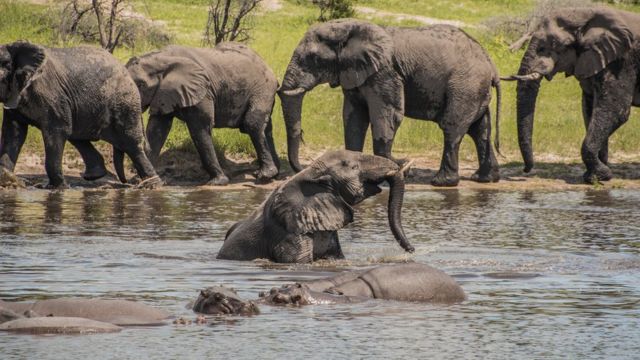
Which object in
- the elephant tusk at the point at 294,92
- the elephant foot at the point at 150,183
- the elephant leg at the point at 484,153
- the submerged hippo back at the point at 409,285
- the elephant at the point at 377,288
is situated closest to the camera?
the elephant at the point at 377,288

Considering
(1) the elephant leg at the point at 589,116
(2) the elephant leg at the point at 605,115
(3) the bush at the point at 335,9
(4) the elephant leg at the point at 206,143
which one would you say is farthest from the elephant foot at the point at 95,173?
(3) the bush at the point at 335,9

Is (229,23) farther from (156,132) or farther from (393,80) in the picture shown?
(393,80)

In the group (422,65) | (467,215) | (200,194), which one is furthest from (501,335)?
(422,65)

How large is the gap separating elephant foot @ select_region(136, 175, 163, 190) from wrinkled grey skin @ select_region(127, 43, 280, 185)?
0.84 m

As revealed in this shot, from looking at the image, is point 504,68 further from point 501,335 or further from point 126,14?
point 501,335

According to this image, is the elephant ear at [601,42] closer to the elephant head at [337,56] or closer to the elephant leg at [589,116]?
the elephant leg at [589,116]

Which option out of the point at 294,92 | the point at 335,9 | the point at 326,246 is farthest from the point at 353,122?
the point at 335,9

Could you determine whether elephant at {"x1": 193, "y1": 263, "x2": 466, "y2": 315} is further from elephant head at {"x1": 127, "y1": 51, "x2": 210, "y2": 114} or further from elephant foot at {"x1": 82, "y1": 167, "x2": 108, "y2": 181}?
elephant head at {"x1": 127, "y1": 51, "x2": 210, "y2": 114}

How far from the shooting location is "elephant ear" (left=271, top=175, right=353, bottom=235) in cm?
1437

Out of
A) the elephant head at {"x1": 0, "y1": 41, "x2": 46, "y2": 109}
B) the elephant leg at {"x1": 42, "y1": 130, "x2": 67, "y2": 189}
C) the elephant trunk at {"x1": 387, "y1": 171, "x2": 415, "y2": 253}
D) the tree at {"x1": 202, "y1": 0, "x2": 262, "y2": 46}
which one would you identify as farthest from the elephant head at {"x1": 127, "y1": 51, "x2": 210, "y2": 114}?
the elephant trunk at {"x1": 387, "y1": 171, "x2": 415, "y2": 253}

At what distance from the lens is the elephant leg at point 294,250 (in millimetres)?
14398

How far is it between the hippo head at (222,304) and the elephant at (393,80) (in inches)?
468

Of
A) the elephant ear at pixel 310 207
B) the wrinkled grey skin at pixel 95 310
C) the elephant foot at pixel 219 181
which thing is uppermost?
the elephant ear at pixel 310 207

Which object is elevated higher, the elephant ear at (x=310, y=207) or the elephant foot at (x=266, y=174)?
the elephant ear at (x=310, y=207)
